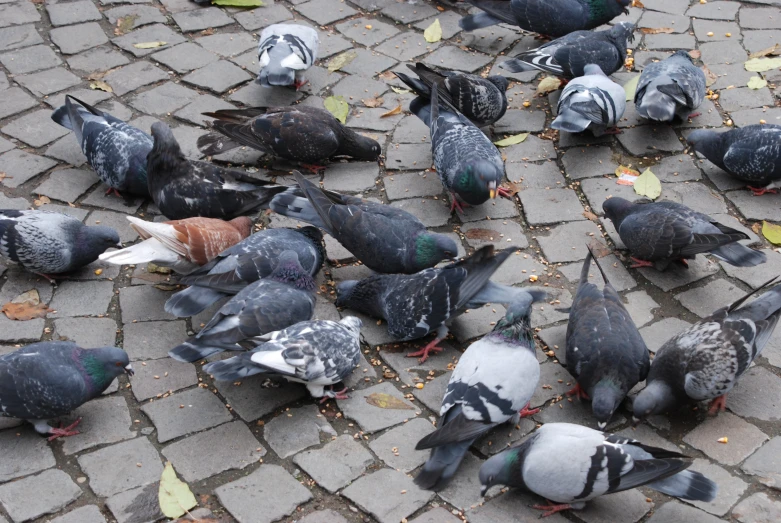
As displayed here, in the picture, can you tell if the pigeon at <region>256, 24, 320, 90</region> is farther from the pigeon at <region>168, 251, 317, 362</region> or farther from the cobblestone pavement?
the pigeon at <region>168, 251, 317, 362</region>

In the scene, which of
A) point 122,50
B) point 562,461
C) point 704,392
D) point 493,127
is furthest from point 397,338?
point 122,50

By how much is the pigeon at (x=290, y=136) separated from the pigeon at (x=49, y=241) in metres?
1.28

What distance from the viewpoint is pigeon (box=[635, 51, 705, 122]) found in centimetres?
618

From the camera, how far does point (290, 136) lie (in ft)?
19.4

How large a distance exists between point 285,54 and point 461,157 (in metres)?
1.75

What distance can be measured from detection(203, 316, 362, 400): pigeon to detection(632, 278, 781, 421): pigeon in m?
1.54

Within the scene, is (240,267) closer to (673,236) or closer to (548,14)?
(673,236)

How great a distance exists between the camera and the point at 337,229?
5.15 meters

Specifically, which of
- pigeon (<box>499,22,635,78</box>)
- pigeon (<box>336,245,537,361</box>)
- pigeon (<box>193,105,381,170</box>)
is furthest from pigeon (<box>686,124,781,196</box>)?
pigeon (<box>193,105,381,170</box>)

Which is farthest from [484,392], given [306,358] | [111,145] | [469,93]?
[111,145]

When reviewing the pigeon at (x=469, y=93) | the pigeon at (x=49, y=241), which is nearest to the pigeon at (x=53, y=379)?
the pigeon at (x=49, y=241)

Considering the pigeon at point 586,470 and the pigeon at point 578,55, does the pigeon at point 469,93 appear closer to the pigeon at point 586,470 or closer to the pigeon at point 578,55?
the pigeon at point 578,55

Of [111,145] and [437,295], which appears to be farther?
[111,145]

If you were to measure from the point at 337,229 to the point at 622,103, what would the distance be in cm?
265
